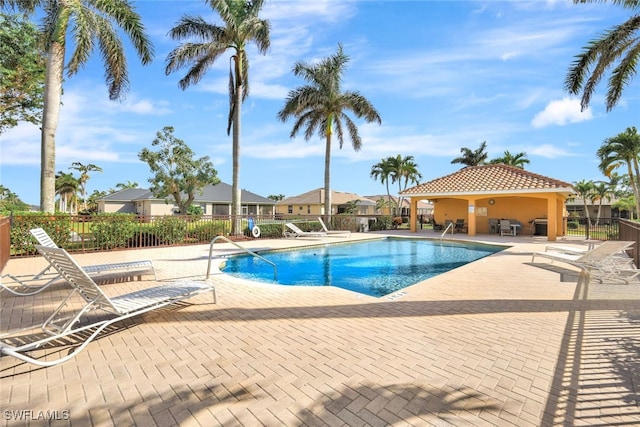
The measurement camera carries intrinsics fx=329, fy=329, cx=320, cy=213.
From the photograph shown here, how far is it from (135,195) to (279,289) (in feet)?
155

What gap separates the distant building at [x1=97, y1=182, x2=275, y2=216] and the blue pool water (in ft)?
95.4

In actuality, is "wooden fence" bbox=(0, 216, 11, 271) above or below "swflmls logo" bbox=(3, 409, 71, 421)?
above

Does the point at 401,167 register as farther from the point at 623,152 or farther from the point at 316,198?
the point at 623,152

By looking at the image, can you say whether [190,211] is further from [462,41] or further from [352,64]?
Answer: [462,41]

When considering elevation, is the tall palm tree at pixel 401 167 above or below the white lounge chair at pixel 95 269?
above

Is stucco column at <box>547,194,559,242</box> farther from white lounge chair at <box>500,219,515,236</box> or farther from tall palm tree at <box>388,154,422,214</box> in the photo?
tall palm tree at <box>388,154,422,214</box>

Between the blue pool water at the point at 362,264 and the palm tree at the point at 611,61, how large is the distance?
690 centimetres

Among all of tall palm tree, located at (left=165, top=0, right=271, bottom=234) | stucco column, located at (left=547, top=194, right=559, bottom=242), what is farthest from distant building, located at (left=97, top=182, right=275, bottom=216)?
stucco column, located at (left=547, top=194, right=559, bottom=242)

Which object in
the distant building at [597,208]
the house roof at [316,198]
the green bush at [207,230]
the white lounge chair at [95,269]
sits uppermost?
the house roof at [316,198]

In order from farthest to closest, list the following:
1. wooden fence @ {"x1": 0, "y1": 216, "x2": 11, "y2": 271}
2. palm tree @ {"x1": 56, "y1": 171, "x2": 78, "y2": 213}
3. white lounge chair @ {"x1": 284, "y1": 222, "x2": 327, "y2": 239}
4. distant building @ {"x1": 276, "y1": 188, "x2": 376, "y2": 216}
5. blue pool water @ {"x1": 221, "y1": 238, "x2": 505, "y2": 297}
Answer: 1. palm tree @ {"x1": 56, "y1": 171, "x2": 78, "y2": 213}
2. distant building @ {"x1": 276, "y1": 188, "x2": 376, "y2": 216}
3. white lounge chair @ {"x1": 284, "y1": 222, "x2": 327, "y2": 239}
4. blue pool water @ {"x1": 221, "y1": 238, "x2": 505, "y2": 297}
5. wooden fence @ {"x1": 0, "y1": 216, "x2": 11, "y2": 271}

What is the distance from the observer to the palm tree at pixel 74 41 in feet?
39.0

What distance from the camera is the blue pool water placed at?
9.05m

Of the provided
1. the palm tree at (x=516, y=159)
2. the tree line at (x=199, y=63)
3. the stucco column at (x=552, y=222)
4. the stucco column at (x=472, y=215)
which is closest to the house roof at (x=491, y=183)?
the stucco column at (x=552, y=222)

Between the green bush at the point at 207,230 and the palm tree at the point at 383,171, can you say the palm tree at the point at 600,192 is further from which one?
the green bush at the point at 207,230
